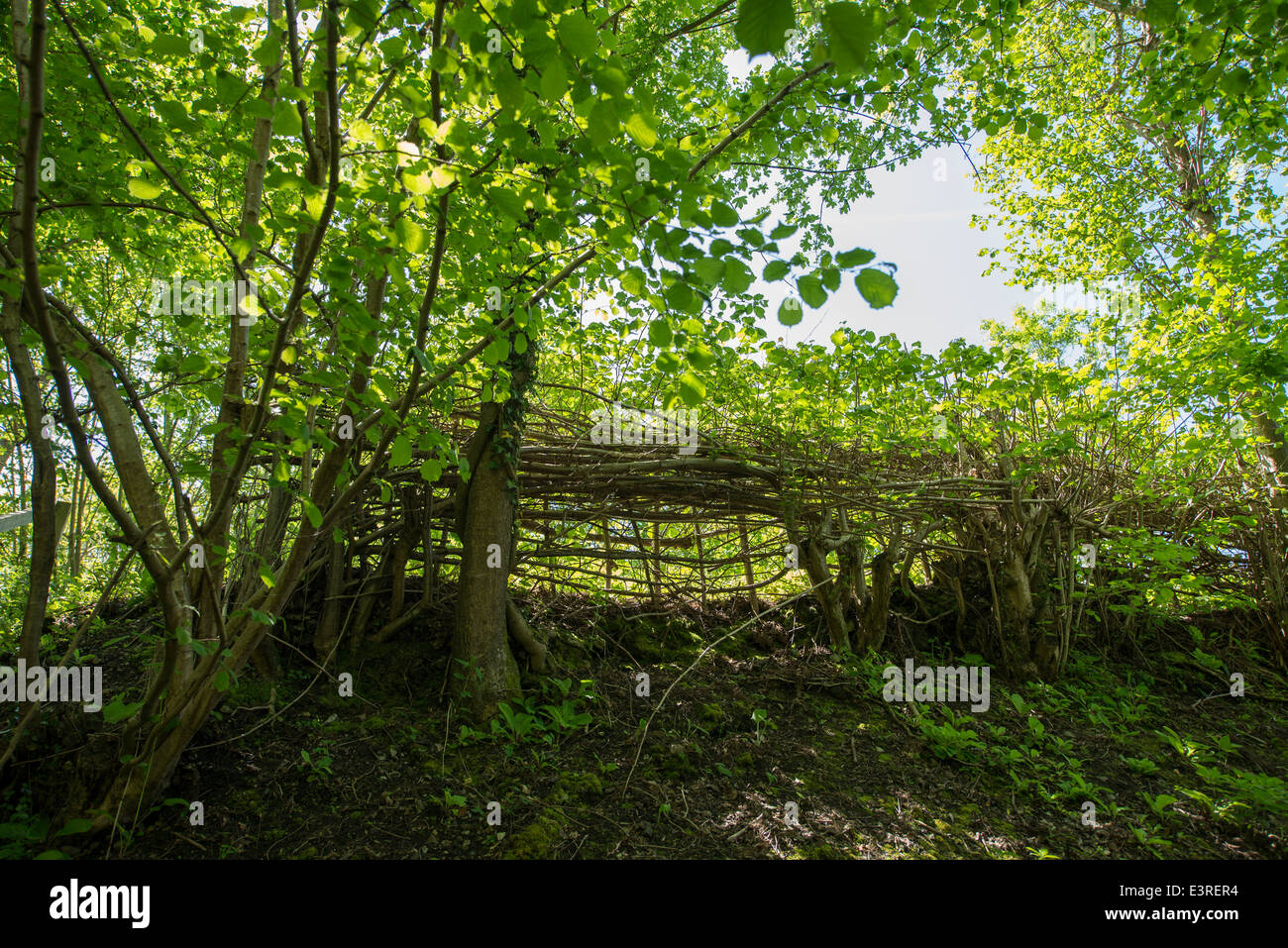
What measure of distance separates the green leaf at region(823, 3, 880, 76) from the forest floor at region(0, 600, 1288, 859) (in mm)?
2781

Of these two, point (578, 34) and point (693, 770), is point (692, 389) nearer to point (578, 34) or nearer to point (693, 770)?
point (578, 34)

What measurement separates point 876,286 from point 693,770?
114 inches

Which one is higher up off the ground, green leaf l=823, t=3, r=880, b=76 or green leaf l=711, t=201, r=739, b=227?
green leaf l=823, t=3, r=880, b=76

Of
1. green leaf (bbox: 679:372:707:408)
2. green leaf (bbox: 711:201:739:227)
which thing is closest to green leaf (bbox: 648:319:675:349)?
green leaf (bbox: 679:372:707:408)

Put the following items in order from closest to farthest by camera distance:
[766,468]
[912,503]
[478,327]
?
[478,327] < [766,468] < [912,503]

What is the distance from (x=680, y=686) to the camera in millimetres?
4094

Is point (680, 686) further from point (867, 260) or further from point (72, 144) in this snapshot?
point (72, 144)

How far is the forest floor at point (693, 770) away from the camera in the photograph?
2605 millimetres

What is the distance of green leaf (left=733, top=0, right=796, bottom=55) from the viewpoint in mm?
836

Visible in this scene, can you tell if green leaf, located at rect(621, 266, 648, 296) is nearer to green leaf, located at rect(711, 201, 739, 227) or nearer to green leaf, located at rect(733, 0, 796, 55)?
green leaf, located at rect(711, 201, 739, 227)

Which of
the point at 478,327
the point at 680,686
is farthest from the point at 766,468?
the point at 478,327

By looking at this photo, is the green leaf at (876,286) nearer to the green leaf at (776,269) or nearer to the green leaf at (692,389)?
the green leaf at (776,269)

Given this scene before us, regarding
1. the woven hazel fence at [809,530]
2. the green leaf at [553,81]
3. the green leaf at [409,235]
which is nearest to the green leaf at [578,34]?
the green leaf at [553,81]
